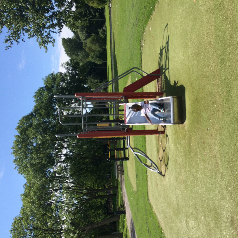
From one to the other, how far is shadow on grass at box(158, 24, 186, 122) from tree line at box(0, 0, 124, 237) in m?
12.8

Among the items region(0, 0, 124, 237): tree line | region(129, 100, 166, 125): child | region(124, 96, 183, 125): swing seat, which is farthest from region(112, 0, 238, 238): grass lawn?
region(0, 0, 124, 237): tree line

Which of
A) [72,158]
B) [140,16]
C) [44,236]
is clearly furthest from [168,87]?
[72,158]

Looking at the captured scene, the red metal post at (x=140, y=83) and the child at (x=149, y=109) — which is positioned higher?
the red metal post at (x=140, y=83)

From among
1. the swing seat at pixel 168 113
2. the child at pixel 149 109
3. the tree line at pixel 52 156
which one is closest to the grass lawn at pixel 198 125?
the swing seat at pixel 168 113

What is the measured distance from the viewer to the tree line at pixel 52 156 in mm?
17734

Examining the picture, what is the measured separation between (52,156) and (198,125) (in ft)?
59.6

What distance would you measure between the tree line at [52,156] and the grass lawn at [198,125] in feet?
34.8

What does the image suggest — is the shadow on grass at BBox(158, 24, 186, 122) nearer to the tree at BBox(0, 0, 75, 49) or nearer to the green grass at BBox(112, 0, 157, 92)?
the green grass at BBox(112, 0, 157, 92)

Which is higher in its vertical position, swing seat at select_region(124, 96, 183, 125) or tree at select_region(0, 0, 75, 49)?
tree at select_region(0, 0, 75, 49)

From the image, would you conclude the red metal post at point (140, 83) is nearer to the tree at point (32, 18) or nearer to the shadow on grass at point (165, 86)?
the shadow on grass at point (165, 86)

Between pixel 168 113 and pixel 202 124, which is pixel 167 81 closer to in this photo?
pixel 168 113

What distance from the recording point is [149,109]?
28.2ft

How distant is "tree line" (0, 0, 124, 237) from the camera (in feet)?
58.2

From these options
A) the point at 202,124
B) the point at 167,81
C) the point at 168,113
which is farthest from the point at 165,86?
the point at 202,124
